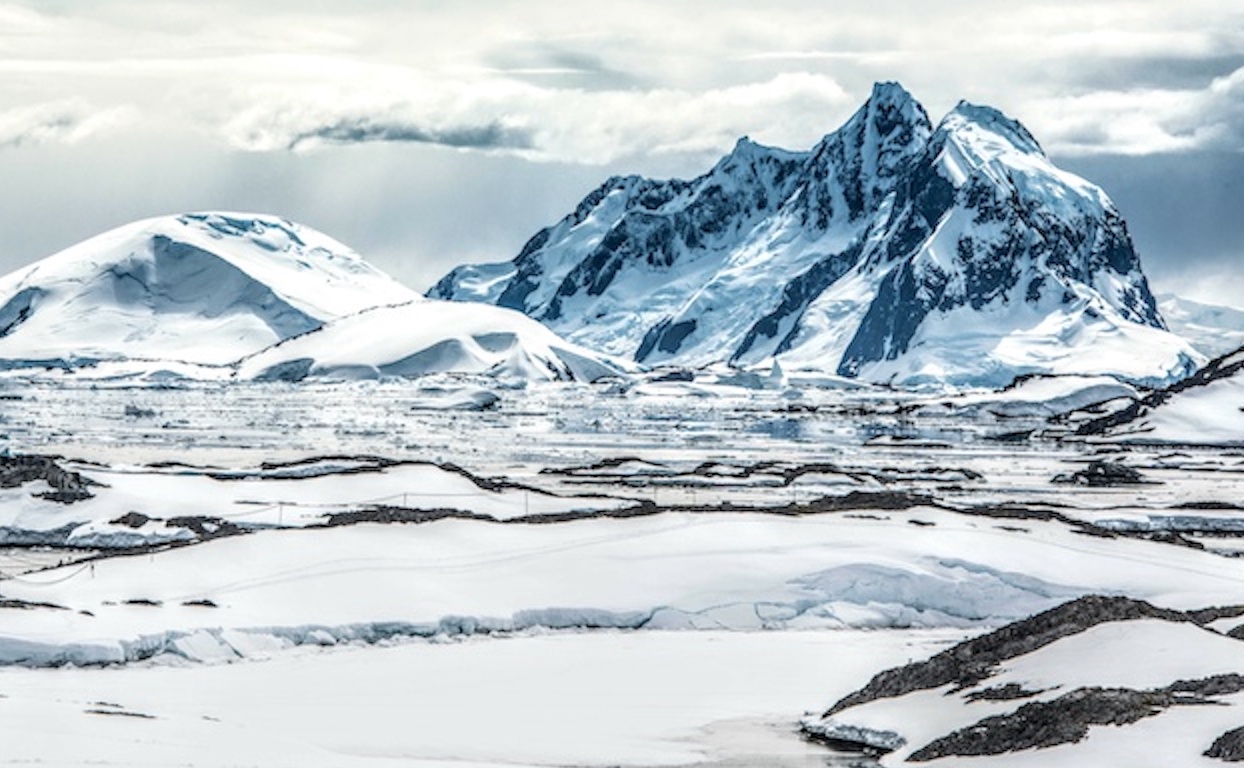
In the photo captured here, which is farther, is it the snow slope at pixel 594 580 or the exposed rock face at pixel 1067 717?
the snow slope at pixel 594 580

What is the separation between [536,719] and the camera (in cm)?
2591

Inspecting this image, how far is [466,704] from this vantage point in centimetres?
2711

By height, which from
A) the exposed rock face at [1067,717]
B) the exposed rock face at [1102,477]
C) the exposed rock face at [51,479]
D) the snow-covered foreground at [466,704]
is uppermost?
the exposed rock face at [1067,717]

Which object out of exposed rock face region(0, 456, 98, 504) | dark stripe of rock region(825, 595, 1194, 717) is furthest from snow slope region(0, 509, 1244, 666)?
exposed rock face region(0, 456, 98, 504)

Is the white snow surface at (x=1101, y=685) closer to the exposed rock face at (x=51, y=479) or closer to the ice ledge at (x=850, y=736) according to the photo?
the ice ledge at (x=850, y=736)

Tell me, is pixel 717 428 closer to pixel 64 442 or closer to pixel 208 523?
pixel 64 442

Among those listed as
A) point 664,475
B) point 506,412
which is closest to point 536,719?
point 664,475

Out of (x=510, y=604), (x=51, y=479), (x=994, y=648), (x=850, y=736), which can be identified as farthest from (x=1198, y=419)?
(x=850, y=736)

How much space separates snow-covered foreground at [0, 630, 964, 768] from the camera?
22031mm

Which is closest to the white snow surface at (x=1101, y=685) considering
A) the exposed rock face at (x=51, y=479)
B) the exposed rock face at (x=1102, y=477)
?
the exposed rock face at (x=51, y=479)

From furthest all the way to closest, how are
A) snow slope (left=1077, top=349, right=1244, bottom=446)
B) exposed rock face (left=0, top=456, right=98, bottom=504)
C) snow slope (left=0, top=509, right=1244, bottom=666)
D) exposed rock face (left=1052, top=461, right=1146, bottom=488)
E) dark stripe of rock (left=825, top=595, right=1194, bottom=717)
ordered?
snow slope (left=1077, top=349, right=1244, bottom=446) → exposed rock face (left=1052, top=461, right=1146, bottom=488) → exposed rock face (left=0, top=456, right=98, bottom=504) → snow slope (left=0, top=509, right=1244, bottom=666) → dark stripe of rock (left=825, top=595, right=1194, bottom=717)

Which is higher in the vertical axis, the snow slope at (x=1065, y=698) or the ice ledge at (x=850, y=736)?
the snow slope at (x=1065, y=698)

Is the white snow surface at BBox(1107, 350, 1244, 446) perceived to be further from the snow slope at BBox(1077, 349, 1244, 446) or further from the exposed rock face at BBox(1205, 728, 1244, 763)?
the exposed rock face at BBox(1205, 728, 1244, 763)

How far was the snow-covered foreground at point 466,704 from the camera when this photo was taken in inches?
867
